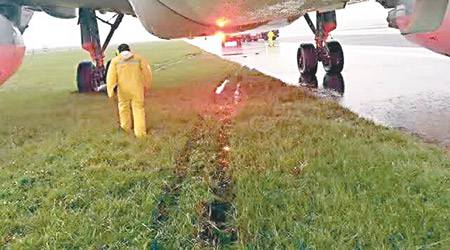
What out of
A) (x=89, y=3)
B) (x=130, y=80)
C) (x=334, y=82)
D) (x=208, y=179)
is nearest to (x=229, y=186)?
(x=208, y=179)

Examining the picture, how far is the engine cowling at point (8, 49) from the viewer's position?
218 inches

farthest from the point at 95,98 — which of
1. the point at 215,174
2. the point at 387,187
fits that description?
the point at 387,187

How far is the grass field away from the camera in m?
2.47

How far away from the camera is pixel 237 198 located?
3041 millimetres

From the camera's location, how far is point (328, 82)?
31.0 feet

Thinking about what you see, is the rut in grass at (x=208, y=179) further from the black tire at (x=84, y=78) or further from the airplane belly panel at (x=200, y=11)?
the black tire at (x=84, y=78)

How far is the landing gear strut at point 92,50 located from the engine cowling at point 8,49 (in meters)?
2.74

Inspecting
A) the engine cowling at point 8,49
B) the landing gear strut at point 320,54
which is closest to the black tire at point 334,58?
the landing gear strut at point 320,54

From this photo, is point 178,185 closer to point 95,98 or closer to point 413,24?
point 413,24

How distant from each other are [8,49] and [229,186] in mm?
4045

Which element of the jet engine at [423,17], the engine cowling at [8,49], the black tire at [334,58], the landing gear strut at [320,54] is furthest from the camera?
the black tire at [334,58]

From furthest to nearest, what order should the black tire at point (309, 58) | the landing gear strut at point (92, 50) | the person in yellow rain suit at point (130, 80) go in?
the black tire at point (309, 58)
the landing gear strut at point (92, 50)
the person in yellow rain suit at point (130, 80)

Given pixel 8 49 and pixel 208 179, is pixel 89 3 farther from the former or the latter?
pixel 208 179

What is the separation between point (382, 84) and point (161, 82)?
19.3ft
